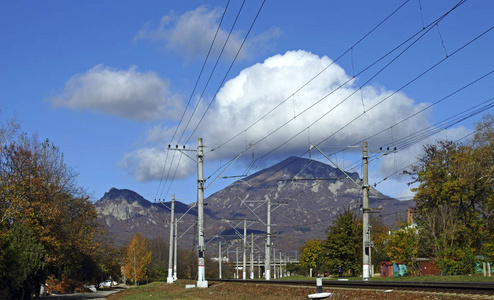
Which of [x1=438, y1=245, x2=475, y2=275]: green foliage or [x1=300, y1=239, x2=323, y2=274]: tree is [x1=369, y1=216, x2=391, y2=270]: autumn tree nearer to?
[x1=300, y1=239, x2=323, y2=274]: tree

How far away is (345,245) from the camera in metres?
81.6

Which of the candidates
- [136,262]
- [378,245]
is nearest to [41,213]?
[378,245]

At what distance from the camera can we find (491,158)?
65.2m

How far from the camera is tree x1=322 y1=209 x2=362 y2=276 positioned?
81500 mm

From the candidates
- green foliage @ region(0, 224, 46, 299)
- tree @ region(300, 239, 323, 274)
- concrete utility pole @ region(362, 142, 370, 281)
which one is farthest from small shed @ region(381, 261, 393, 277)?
green foliage @ region(0, 224, 46, 299)

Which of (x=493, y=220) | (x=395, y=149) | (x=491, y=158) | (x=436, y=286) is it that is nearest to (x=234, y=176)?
(x=395, y=149)

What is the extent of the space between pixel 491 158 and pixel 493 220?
10.3 metres

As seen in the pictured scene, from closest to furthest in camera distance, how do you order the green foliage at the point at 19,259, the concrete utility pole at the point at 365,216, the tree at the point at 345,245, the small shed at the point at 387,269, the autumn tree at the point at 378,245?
the concrete utility pole at the point at 365,216
the green foliage at the point at 19,259
the tree at the point at 345,245
the small shed at the point at 387,269
the autumn tree at the point at 378,245

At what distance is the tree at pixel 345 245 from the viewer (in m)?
81.5

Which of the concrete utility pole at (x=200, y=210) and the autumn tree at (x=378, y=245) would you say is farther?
the autumn tree at (x=378, y=245)

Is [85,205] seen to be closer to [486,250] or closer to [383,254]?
[486,250]

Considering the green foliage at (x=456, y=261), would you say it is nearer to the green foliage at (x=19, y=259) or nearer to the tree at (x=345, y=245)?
the tree at (x=345, y=245)

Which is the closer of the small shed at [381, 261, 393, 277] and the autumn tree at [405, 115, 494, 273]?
the autumn tree at [405, 115, 494, 273]

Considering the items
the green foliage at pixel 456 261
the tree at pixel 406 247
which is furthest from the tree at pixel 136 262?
the green foliage at pixel 456 261
